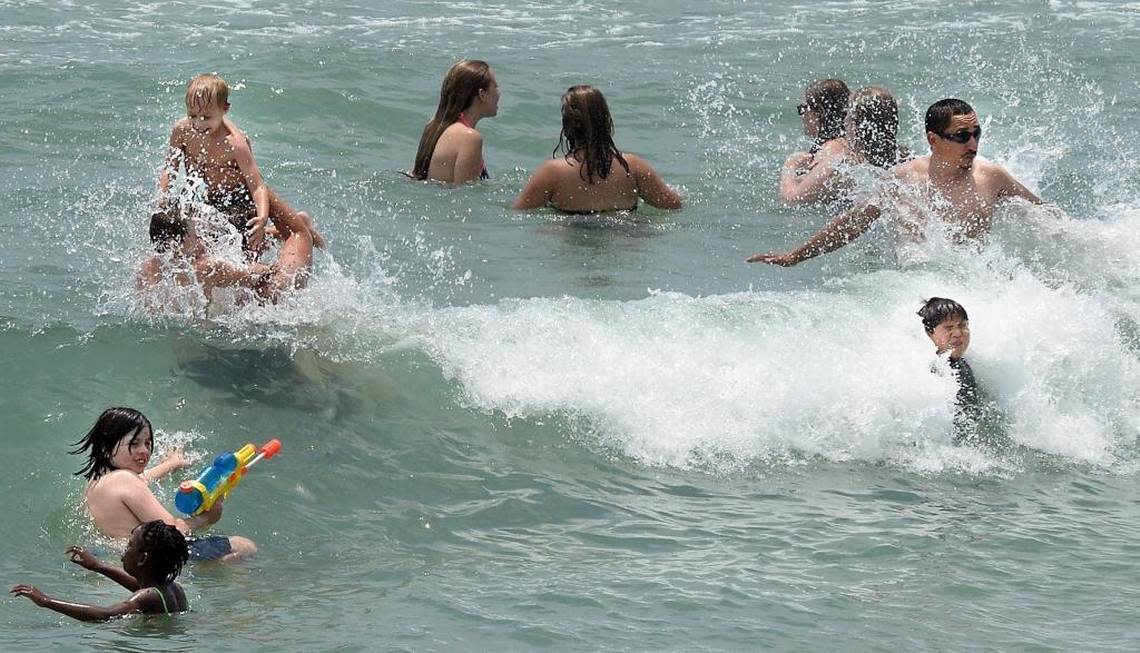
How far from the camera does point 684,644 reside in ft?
17.7

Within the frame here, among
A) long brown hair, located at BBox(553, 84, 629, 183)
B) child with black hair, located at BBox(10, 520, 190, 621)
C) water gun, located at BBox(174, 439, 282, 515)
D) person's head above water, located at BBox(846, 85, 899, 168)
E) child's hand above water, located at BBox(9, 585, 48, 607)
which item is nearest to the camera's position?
child's hand above water, located at BBox(9, 585, 48, 607)

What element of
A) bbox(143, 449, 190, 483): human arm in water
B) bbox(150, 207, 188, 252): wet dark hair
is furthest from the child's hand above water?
bbox(150, 207, 188, 252): wet dark hair

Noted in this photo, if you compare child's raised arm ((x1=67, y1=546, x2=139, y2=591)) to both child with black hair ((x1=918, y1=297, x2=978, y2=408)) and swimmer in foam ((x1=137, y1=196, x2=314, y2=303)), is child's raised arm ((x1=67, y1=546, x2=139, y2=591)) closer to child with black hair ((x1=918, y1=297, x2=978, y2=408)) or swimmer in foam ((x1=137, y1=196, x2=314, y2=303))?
swimmer in foam ((x1=137, y1=196, x2=314, y2=303))

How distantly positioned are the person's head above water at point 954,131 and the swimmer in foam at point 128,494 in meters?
4.57

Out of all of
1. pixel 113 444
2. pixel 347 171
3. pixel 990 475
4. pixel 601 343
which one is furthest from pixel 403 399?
pixel 347 171

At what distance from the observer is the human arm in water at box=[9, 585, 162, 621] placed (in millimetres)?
5152

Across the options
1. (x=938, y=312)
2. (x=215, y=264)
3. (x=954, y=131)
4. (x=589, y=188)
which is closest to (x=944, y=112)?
(x=954, y=131)

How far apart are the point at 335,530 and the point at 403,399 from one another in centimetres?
154

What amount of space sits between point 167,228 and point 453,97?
3.94 meters

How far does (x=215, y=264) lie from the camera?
27.1ft

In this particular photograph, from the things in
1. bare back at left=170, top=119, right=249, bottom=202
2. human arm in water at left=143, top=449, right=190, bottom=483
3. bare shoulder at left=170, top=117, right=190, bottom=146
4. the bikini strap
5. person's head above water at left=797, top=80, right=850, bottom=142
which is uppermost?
person's head above water at left=797, top=80, right=850, bottom=142

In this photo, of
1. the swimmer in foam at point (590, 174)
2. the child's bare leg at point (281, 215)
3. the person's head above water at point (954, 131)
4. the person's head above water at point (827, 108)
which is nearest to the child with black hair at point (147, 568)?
the child's bare leg at point (281, 215)

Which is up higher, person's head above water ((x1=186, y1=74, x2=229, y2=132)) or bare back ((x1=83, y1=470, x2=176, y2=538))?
person's head above water ((x1=186, y1=74, x2=229, y2=132))

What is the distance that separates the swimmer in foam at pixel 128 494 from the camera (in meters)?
6.04
